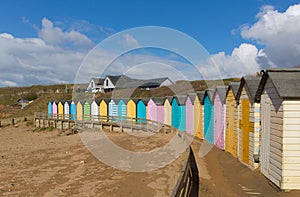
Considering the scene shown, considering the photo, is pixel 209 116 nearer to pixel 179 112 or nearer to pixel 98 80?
pixel 179 112

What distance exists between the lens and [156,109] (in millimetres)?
23000

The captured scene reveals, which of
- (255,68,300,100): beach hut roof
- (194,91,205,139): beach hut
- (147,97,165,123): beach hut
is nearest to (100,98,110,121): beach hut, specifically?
(147,97,165,123): beach hut

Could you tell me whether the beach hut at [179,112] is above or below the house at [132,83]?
below

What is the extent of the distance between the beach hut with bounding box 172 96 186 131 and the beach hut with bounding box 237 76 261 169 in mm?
8605

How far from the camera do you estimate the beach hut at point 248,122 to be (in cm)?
875

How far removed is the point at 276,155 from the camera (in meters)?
7.05

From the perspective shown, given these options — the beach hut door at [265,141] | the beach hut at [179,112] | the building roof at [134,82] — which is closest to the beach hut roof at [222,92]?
the beach hut door at [265,141]

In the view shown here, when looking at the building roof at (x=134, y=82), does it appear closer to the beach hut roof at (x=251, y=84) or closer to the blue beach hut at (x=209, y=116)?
the blue beach hut at (x=209, y=116)

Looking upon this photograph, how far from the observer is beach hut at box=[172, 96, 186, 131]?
18969 millimetres

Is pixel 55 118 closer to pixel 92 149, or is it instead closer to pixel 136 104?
pixel 136 104

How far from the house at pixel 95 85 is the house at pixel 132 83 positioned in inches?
55.7

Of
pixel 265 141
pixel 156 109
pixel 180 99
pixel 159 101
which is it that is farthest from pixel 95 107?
pixel 265 141

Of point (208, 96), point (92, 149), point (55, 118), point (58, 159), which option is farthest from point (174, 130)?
point (55, 118)

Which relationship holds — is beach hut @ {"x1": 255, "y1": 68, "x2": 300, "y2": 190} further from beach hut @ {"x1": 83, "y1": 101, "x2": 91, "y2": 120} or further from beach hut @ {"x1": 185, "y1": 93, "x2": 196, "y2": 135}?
beach hut @ {"x1": 83, "y1": 101, "x2": 91, "y2": 120}
